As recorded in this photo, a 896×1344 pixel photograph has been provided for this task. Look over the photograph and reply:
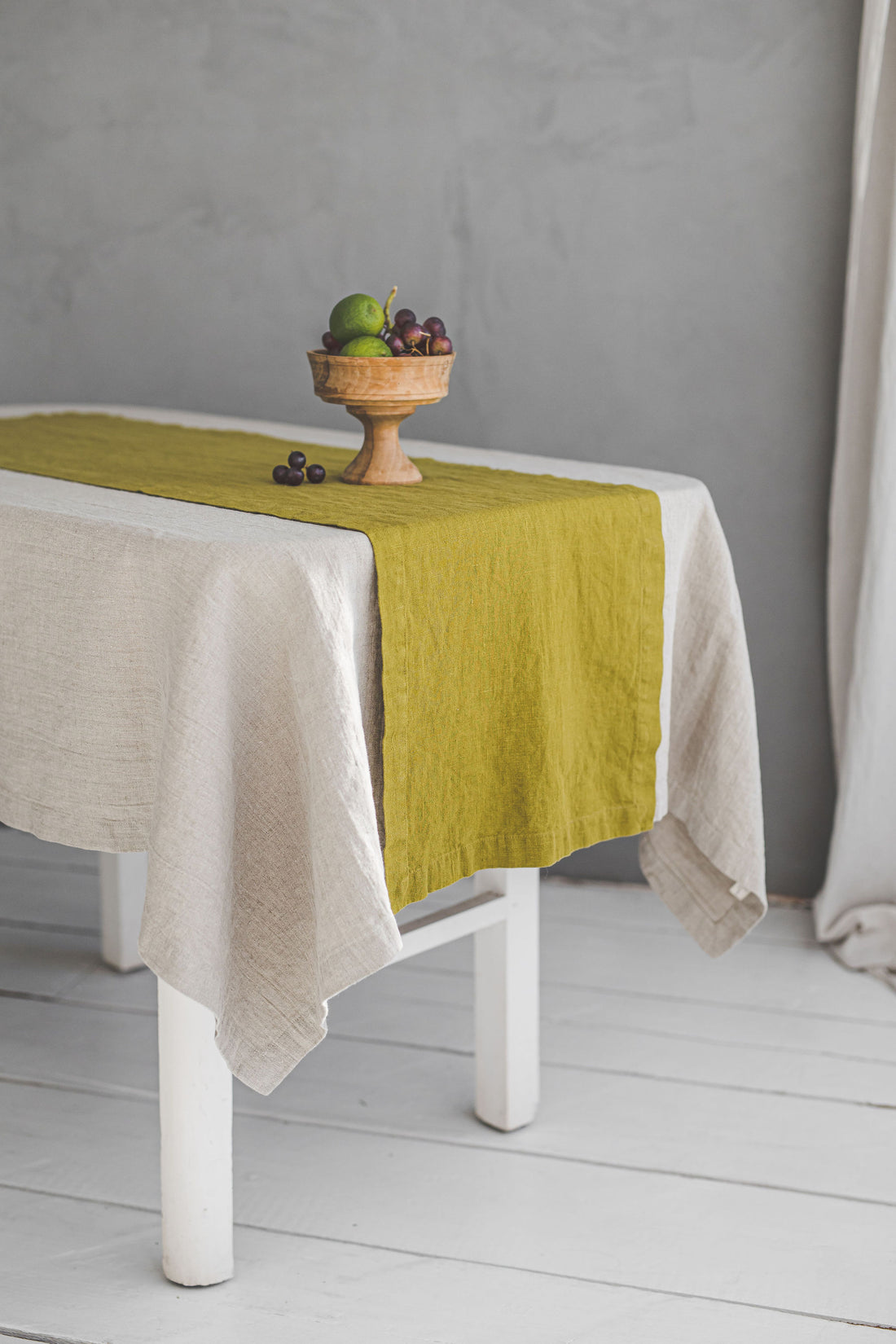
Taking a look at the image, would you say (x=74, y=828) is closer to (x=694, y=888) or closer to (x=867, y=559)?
(x=694, y=888)

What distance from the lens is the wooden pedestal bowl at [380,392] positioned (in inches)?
57.4

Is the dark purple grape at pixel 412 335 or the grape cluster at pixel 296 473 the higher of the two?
the dark purple grape at pixel 412 335

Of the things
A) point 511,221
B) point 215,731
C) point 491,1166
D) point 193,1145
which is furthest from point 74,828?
point 511,221

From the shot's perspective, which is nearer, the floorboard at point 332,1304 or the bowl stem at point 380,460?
the floorboard at point 332,1304

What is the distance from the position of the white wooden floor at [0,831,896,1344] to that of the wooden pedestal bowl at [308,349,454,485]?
82 centimetres

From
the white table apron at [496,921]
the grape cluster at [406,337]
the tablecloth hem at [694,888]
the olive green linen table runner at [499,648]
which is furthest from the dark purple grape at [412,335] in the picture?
the tablecloth hem at [694,888]

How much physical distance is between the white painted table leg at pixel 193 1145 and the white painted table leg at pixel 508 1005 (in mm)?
397

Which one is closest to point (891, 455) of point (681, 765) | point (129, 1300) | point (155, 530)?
point (681, 765)

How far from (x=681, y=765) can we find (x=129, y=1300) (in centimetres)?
84

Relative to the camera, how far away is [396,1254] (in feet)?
5.06

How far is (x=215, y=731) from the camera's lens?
1.23m

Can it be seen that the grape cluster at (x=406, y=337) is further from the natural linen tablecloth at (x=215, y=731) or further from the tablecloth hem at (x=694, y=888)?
the tablecloth hem at (x=694, y=888)

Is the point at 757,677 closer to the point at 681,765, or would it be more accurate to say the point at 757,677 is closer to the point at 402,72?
the point at 681,765

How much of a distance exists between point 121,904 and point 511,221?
131 centimetres
